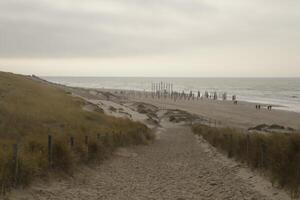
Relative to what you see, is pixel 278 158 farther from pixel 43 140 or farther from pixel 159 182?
pixel 43 140

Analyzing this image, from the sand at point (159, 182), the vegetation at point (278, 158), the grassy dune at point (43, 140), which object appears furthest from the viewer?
the sand at point (159, 182)

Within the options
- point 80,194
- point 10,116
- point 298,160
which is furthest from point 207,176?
point 10,116

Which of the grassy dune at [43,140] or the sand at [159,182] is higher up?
the grassy dune at [43,140]

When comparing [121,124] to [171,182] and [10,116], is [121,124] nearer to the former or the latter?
[10,116]

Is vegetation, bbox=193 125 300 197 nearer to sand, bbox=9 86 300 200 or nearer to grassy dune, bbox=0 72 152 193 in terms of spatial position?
sand, bbox=9 86 300 200

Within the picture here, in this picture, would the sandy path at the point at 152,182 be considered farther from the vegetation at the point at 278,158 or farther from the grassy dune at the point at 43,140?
the vegetation at the point at 278,158

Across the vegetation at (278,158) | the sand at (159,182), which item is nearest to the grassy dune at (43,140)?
the sand at (159,182)

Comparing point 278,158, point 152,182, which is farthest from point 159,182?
point 278,158

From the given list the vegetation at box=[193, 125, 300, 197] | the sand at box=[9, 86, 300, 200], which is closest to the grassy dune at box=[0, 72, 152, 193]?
the sand at box=[9, 86, 300, 200]

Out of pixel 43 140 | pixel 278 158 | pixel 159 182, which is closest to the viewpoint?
pixel 278 158

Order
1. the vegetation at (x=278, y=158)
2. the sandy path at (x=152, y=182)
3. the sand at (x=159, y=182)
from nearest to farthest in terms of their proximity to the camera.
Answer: the vegetation at (x=278, y=158), the sand at (x=159, y=182), the sandy path at (x=152, y=182)

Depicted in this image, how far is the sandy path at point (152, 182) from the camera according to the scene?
431 inches

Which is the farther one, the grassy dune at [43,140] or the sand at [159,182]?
the sand at [159,182]

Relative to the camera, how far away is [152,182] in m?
13.4
